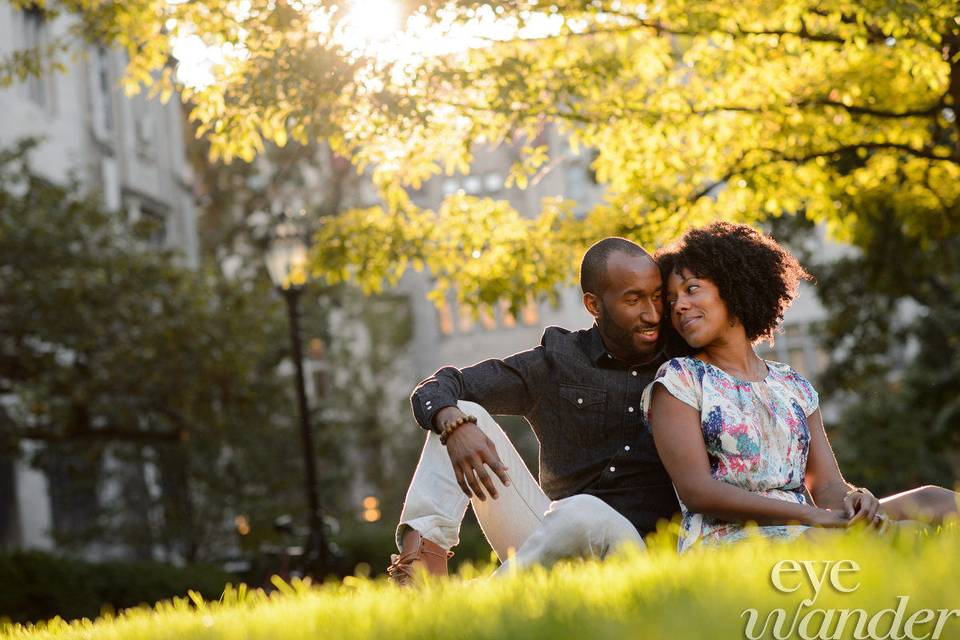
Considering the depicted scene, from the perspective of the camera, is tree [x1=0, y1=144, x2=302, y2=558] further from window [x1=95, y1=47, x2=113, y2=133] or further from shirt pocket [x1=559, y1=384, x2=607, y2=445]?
shirt pocket [x1=559, y1=384, x2=607, y2=445]

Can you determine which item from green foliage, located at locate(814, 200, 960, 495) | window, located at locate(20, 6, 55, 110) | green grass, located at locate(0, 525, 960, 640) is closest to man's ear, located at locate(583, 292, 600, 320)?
green grass, located at locate(0, 525, 960, 640)

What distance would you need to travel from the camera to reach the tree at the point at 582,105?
9477 millimetres

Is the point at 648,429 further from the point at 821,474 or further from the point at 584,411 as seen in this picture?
the point at 821,474

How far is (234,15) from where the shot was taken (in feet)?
31.4

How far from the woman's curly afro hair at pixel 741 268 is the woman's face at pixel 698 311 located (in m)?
0.03

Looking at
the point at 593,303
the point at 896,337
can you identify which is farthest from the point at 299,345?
the point at 593,303

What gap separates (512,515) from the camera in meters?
5.48

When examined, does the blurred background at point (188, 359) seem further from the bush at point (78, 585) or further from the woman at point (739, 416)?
the woman at point (739, 416)

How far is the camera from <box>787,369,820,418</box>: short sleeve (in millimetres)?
5031

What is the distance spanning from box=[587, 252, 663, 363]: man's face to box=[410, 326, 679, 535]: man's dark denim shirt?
0.19 meters

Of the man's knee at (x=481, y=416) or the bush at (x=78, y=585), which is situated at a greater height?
the man's knee at (x=481, y=416)

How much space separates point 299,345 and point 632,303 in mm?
12960

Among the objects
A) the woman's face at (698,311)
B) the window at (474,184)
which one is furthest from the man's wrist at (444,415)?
the window at (474,184)

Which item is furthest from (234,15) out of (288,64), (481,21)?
(481,21)
